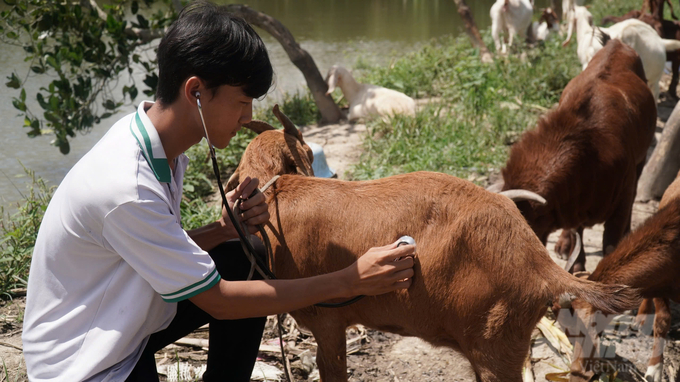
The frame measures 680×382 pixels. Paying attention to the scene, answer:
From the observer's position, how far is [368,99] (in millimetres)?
7910

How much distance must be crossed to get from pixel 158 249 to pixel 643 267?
2.15 m

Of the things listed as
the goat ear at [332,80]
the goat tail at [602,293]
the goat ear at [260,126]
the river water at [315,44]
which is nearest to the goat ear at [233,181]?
the goat ear at [260,126]

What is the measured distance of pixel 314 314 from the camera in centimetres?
260

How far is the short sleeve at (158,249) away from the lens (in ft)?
6.13

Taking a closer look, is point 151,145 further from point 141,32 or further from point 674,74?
point 674,74

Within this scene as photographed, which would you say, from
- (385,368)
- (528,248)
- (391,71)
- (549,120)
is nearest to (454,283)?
(528,248)

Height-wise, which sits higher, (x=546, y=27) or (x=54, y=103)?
(x=54, y=103)

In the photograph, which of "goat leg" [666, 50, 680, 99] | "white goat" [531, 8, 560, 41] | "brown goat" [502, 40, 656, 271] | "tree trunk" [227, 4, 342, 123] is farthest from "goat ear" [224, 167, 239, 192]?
"white goat" [531, 8, 560, 41]

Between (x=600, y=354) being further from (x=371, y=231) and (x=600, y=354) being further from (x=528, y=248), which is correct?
(x=371, y=231)

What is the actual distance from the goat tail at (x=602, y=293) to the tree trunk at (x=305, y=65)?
19.9 ft

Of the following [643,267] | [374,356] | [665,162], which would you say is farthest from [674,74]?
[374,356]

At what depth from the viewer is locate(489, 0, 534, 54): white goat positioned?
418 inches

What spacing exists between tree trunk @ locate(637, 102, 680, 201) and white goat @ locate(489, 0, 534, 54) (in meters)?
5.13

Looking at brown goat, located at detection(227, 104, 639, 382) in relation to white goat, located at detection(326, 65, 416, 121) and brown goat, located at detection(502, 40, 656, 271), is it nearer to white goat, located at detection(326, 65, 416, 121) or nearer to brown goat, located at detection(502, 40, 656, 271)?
brown goat, located at detection(502, 40, 656, 271)
